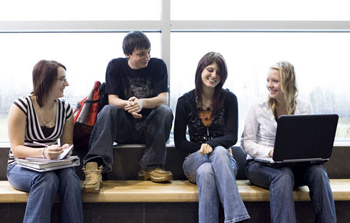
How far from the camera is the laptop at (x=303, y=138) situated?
2.14m

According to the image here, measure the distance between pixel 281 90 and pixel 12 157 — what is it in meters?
1.67

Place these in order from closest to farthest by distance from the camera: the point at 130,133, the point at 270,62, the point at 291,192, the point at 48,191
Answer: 1. the point at 48,191
2. the point at 291,192
3. the point at 130,133
4. the point at 270,62

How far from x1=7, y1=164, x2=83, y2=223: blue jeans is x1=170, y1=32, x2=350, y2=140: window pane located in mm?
1133

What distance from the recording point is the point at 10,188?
2.35 m

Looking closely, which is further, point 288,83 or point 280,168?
point 288,83

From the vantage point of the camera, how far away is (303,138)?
2.16 m

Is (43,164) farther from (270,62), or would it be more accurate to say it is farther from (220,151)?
(270,62)

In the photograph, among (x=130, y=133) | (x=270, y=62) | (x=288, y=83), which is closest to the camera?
(x=288, y=83)
